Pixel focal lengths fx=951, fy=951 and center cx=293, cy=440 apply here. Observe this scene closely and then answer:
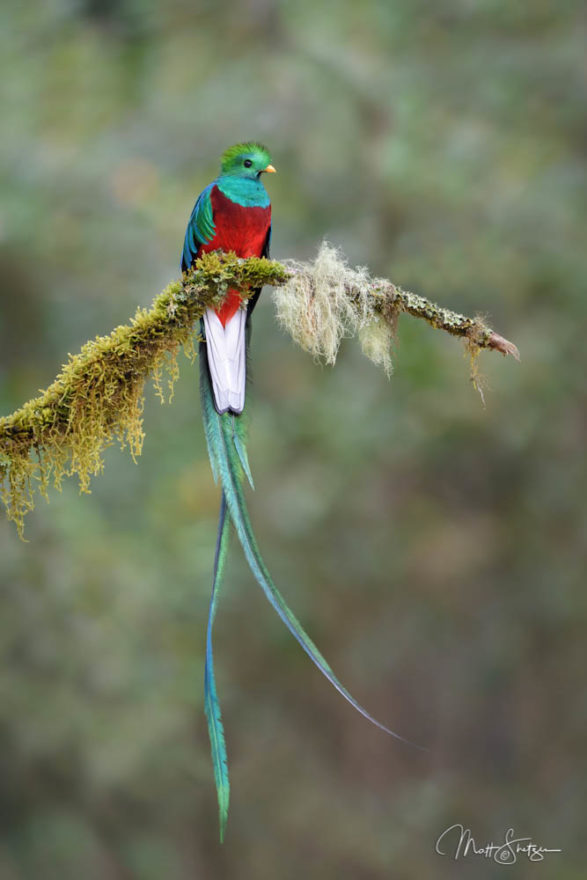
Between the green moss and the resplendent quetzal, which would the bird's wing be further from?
the green moss

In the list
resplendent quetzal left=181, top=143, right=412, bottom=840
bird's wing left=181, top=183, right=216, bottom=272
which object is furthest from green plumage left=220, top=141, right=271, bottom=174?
bird's wing left=181, top=183, right=216, bottom=272

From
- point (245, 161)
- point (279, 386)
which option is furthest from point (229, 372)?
point (279, 386)

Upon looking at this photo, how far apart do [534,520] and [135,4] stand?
3306mm

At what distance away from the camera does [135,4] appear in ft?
15.1

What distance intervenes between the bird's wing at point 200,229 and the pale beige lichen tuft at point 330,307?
1.51 feet

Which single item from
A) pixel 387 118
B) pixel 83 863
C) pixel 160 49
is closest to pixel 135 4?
pixel 160 49

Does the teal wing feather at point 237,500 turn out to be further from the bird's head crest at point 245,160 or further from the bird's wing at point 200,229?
the bird's head crest at point 245,160

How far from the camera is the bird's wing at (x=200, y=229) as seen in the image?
2.59 metres

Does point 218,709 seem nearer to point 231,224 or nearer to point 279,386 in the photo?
point 231,224

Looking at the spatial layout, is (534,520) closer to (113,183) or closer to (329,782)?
(329,782)

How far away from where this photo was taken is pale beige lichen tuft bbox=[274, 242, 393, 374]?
7.12 ft

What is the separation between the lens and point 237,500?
2141 mm

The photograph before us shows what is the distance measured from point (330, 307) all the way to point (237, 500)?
487mm

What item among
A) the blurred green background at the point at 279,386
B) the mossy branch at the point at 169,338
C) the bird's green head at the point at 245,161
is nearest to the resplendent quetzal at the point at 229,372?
the bird's green head at the point at 245,161
